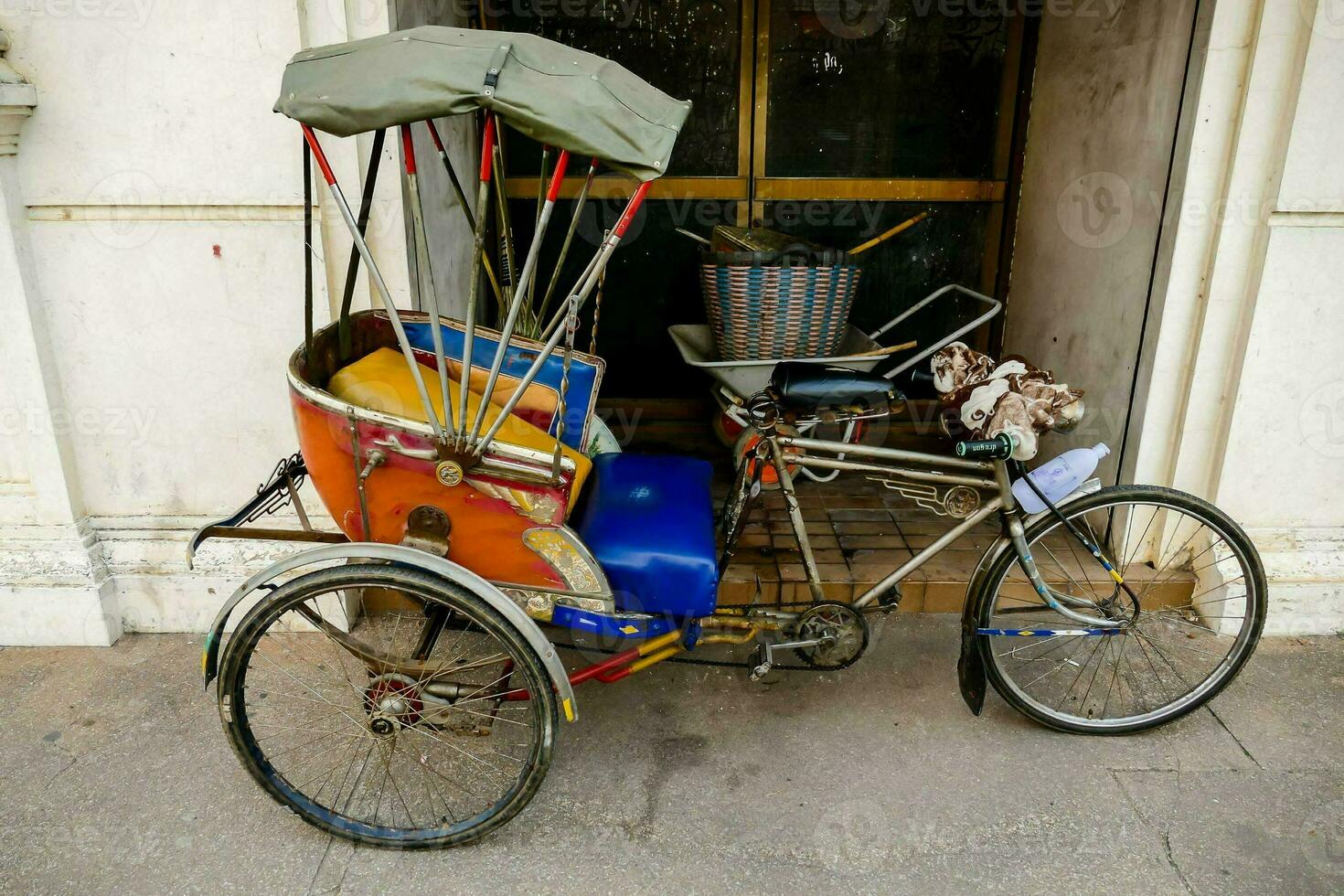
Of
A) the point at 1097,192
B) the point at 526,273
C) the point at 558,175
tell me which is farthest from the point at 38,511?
the point at 1097,192

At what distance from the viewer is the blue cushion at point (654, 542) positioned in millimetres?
2373

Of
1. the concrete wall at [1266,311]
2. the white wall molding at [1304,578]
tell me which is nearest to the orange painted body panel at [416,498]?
the concrete wall at [1266,311]

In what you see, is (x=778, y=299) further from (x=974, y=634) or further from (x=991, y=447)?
(x=974, y=634)

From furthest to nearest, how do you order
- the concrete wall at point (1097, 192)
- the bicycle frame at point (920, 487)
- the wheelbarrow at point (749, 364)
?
the wheelbarrow at point (749, 364) → the concrete wall at point (1097, 192) → the bicycle frame at point (920, 487)

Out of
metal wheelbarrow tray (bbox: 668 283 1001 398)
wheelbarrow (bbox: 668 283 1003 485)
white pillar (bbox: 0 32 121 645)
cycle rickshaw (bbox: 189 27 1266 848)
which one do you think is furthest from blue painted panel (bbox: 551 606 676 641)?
white pillar (bbox: 0 32 121 645)

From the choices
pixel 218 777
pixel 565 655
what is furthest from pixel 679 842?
pixel 218 777

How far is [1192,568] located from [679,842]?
8.20ft

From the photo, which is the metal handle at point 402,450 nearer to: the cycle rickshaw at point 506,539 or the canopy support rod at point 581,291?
the cycle rickshaw at point 506,539

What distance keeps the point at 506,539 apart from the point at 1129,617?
2.08m

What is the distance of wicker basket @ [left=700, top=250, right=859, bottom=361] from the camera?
3418 mm

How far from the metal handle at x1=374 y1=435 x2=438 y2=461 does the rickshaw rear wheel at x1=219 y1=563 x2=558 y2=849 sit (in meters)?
0.30

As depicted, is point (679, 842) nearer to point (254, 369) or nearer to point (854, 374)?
point (854, 374)

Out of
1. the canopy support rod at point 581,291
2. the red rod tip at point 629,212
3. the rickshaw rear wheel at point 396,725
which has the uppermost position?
the red rod tip at point 629,212

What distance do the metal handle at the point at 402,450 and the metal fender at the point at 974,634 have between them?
1756 mm
